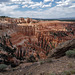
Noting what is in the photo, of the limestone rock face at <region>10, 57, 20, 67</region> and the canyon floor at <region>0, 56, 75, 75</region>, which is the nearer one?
the canyon floor at <region>0, 56, 75, 75</region>

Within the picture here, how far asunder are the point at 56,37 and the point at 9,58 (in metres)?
12.0

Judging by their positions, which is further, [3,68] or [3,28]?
[3,28]

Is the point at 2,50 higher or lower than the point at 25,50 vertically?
higher

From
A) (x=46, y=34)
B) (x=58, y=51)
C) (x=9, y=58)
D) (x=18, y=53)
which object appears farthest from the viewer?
(x=46, y=34)

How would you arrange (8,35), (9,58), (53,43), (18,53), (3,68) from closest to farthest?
(3,68)
(9,58)
(18,53)
(8,35)
(53,43)

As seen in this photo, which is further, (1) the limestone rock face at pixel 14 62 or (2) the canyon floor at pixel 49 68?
(1) the limestone rock face at pixel 14 62

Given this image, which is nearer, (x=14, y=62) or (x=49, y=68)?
(x=49, y=68)

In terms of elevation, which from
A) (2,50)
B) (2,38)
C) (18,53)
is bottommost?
(18,53)

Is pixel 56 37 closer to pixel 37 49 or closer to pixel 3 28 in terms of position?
pixel 37 49

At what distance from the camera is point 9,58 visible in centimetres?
1335

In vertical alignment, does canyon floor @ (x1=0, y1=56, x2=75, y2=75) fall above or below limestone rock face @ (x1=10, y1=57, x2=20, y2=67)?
above

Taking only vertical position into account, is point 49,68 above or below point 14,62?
above

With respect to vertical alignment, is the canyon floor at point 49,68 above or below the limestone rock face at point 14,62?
above

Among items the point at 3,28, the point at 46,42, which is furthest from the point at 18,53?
the point at 46,42
